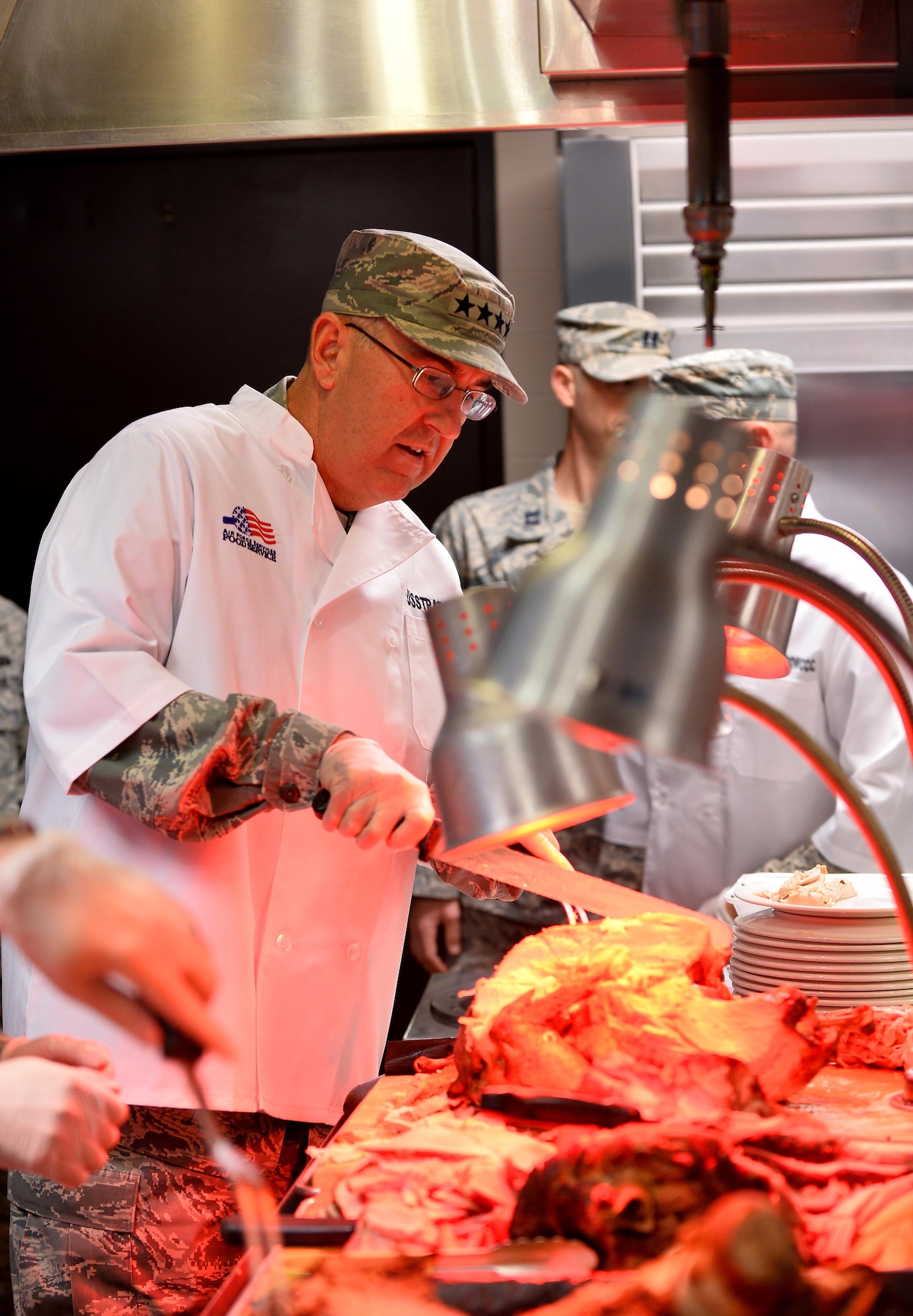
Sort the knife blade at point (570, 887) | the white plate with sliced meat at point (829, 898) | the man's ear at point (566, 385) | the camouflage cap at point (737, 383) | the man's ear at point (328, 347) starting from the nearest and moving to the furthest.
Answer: the knife blade at point (570, 887) < the white plate with sliced meat at point (829, 898) < the man's ear at point (328, 347) < the camouflage cap at point (737, 383) < the man's ear at point (566, 385)

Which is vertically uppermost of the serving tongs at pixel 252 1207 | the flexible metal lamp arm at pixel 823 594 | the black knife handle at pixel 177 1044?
the flexible metal lamp arm at pixel 823 594

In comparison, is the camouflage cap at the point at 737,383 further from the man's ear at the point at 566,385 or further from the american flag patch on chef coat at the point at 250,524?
the american flag patch on chef coat at the point at 250,524

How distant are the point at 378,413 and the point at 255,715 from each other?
601 millimetres

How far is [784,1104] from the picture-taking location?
1.33 metres

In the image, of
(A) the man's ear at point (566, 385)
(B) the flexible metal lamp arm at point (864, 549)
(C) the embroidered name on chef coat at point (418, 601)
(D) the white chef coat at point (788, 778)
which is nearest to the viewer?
(B) the flexible metal lamp arm at point (864, 549)

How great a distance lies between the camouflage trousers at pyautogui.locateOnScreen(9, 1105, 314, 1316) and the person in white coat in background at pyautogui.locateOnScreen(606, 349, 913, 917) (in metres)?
1.63

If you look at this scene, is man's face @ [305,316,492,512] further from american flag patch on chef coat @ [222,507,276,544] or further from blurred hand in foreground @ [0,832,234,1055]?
blurred hand in foreground @ [0,832,234,1055]

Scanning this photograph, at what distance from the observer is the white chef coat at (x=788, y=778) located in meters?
3.10

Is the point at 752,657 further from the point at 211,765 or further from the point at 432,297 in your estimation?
the point at 432,297

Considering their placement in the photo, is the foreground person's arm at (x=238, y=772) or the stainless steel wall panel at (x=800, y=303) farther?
the stainless steel wall panel at (x=800, y=303)

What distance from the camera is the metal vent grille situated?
3.70 metres

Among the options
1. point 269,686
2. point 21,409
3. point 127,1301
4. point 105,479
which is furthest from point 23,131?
point 21,409

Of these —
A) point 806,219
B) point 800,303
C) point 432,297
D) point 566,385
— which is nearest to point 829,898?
point 432,297

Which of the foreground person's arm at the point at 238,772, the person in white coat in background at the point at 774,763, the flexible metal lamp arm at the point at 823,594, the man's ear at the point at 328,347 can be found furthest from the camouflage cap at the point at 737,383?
the flexible metal lamp arm at the point at 823,594
